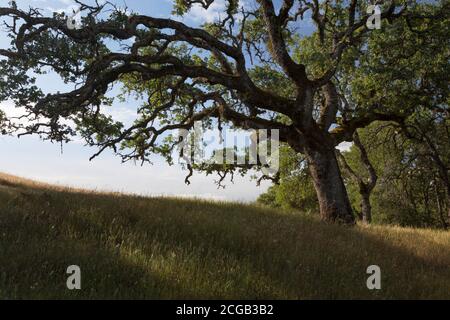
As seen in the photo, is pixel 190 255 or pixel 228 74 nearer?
pixel 190 255

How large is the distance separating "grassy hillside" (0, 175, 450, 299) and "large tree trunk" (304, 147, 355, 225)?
10.3ft

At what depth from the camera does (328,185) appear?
1611 centimetres

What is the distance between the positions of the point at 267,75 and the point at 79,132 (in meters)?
→ 8.37

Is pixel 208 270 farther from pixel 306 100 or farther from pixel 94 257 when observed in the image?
pixel 306 100

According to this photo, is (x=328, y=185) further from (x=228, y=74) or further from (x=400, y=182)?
(x=400, y=182)

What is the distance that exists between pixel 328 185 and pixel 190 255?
950cm

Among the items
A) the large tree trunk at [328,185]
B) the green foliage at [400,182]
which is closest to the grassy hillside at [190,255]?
the large tree trunk at [328,185]

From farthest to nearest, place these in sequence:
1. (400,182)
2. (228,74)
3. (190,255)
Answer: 1. (400,182)
2. (228,74)
3. (190,255)

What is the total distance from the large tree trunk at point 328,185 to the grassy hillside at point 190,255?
10.3 ft

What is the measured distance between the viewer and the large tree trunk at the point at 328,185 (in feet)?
52.1

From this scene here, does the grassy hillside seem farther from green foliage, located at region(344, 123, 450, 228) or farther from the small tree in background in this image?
green foliage, located at region(344, 123, 450, 228)

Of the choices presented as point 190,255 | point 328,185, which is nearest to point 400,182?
point 328,185

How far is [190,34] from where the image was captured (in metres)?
14.7

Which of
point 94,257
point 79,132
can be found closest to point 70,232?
point 94,257
